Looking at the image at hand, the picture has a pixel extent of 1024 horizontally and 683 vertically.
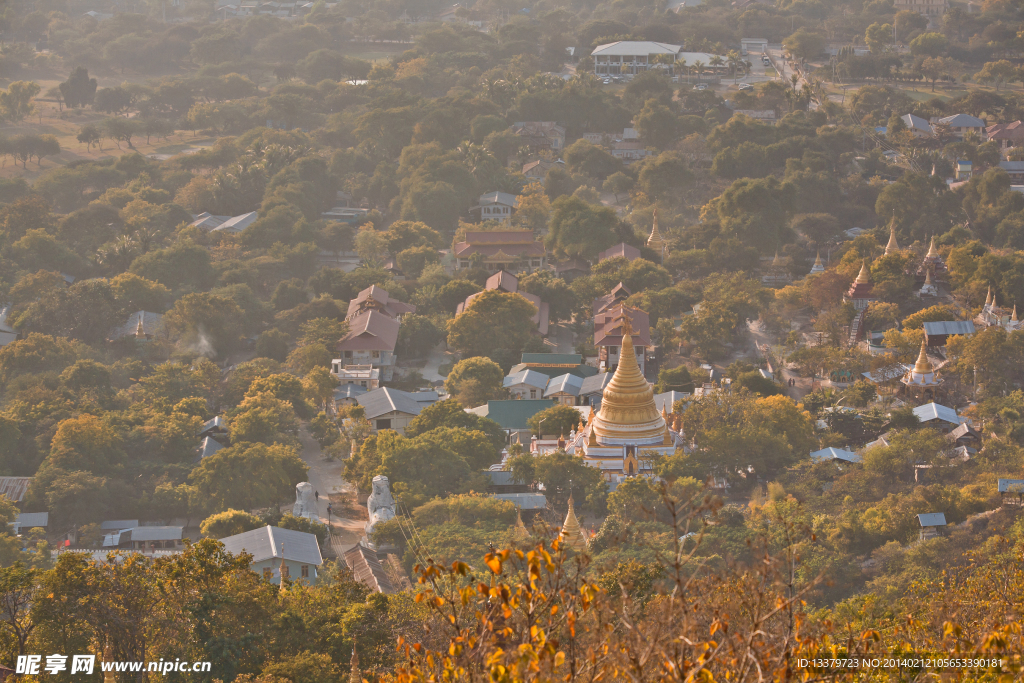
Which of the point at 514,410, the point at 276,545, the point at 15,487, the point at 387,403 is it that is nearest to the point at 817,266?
the point at 514,410

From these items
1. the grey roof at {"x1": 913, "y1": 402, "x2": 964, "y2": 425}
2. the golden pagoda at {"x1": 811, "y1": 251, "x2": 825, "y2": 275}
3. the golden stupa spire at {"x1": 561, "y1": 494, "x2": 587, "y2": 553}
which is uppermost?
the golden stupa spire at {"x1": 561, "y1": 494, "x2": 587, "y2": 553}

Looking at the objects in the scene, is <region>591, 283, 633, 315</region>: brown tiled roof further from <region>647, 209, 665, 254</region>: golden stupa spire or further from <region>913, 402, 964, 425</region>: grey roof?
<region>913, 402, 964, 425</region>: grey roof

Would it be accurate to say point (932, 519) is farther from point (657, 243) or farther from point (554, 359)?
point (657, 243)

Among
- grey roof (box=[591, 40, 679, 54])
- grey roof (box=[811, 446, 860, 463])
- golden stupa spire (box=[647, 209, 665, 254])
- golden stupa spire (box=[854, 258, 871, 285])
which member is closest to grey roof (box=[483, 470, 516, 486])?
grey roof (box=[811, 446, 860, 463])

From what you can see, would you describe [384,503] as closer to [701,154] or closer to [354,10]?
[701,154]

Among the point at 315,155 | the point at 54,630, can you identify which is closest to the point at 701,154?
the point at 315,155

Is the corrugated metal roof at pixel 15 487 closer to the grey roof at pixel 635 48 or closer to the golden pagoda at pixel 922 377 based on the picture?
the golden pagoda at pixel 922 377
